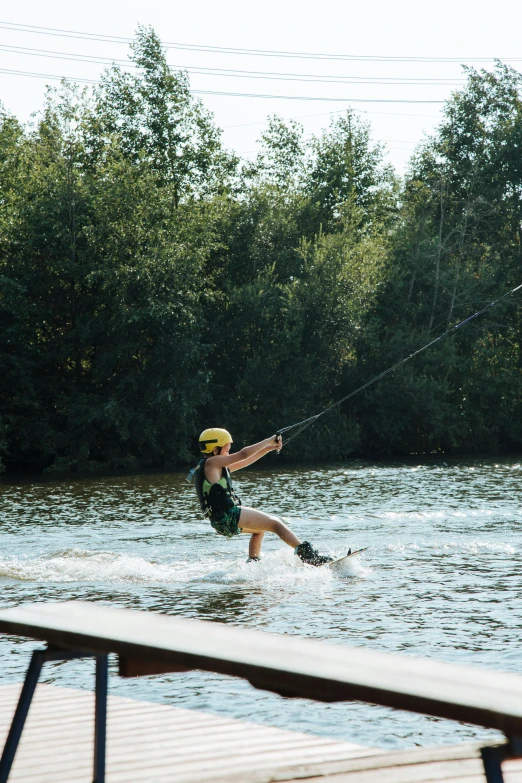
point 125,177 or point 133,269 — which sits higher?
point 125,177

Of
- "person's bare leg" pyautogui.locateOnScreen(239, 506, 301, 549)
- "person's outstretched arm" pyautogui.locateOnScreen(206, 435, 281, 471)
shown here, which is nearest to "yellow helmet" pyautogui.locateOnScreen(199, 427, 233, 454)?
"person's outstretched arm" pyautogui.locateOnScreen(206, 435, 281, 471)

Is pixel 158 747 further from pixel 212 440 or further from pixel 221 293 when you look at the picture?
pixel 221 293

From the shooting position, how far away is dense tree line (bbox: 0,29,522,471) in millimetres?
31484

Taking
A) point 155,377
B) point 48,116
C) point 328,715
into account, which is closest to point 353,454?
point 155,377

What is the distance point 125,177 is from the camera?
32.5m

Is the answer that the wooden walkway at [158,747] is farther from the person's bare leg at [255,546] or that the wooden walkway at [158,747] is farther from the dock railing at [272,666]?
the person's bare leg at [255,546]

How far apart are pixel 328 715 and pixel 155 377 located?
26336mm

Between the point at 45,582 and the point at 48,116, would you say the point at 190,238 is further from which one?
the point at 45,582

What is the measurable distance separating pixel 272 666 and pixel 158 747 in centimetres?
204

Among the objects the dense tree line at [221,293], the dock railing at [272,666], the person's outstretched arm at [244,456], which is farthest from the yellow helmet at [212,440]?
the dense tree line at [221,293]

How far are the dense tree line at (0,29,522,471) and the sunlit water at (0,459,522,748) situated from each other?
998 centimetres

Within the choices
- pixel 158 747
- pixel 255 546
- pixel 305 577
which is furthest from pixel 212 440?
pixel 158 747

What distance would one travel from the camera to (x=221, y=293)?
3478cm

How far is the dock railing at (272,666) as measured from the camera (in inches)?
91.4
